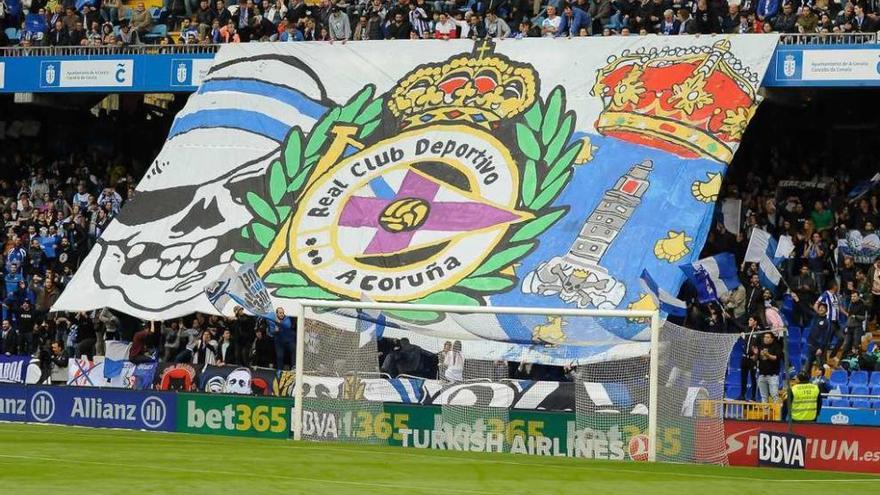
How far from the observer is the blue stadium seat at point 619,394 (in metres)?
20.8

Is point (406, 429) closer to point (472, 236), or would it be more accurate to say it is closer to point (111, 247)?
point (472, 236)

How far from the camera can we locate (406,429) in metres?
21.7

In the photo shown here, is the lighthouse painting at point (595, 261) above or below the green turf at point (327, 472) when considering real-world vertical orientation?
above

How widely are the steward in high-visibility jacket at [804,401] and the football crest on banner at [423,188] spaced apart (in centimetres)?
A: 563

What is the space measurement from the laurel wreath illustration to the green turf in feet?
19.5

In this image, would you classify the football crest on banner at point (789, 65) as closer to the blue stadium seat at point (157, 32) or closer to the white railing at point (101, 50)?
the white railing at point (101, 50)

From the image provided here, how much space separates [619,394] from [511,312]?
1.96 metres

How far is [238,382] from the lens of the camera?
24.7 meters

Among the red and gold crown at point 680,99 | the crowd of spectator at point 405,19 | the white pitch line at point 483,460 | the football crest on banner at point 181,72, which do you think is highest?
the crowd of spectator at point 405,19

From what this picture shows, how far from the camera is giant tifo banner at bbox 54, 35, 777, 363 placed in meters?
26.3

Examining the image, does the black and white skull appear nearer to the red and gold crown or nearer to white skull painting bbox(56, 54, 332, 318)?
white skull painting bbox(56, 54, 332, 318)

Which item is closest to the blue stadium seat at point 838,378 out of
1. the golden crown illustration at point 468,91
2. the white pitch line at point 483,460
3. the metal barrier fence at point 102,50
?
the white pitch line at point 483,460

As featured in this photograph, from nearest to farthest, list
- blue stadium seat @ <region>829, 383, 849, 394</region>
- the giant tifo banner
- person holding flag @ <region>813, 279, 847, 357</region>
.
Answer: blue stadium seat @ <region>829, 383, 849, 394</region> → person holding flag @ <region>813, 279, 847, 357</region> → the giant tifo banner

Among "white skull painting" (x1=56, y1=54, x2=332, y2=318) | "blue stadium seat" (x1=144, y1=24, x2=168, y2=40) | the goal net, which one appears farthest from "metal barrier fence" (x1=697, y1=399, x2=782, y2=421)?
"blue stadium seat" (x1=144, y1=24, x2=168, y2=40)
